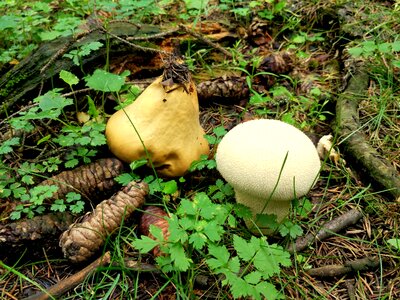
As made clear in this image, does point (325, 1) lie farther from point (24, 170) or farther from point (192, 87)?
point (24, 170)

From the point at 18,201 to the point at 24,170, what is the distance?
194 mm

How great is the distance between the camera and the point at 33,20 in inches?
148

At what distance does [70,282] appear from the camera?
1.94m

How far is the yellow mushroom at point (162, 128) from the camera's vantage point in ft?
7.77

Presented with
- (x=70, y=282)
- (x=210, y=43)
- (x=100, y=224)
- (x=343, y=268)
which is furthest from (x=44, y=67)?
(x=343, y=268)

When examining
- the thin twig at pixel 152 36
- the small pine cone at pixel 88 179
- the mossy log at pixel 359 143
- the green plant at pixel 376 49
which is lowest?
the mossy log at pixel 359 143

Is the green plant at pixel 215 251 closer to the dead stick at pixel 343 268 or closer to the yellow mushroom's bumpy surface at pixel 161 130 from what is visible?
the dead stick at pixel 343 268

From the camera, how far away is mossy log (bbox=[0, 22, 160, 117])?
2.82 metres

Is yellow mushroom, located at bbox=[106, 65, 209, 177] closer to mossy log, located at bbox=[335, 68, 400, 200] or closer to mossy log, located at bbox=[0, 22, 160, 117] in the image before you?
mossy log, located at bbox=[0, 22, 160, 117]

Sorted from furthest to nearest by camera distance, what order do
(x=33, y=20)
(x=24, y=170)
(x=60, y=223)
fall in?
(x=33, y=20) → (x=24, y=170) → (x=60, y=223)

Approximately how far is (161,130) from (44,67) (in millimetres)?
1005

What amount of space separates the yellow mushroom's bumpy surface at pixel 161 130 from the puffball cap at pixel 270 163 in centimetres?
43

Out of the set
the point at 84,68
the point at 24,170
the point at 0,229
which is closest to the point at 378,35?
the point at 84,68

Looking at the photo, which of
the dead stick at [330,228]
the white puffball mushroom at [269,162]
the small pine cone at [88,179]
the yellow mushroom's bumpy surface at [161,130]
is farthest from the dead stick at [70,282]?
the dead stick at [330,228]
